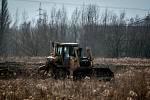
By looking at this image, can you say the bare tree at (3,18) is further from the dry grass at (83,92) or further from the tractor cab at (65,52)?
the dry grass at (83,92)

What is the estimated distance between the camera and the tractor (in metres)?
16.5

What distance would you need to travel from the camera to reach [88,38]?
66.4 m

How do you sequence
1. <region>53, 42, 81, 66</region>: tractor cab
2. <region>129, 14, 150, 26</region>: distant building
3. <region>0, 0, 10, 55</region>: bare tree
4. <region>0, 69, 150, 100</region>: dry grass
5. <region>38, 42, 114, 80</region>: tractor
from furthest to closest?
1. <region>129, 14, 150, 26</region>: distant building
2. <region>0, 0, 10, 55</region>: bare tree
3. <region>53, 42, 81, 66</region>: tractor cab
4. <region>38, 42, 114, 80</region>: tractor
5. <region>0, 69, 150, 100</region>: dry grass

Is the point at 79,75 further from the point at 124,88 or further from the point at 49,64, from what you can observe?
the point at 124,88

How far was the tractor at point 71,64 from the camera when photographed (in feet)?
54.3

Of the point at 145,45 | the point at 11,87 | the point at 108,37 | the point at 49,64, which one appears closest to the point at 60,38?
the point at 108,37

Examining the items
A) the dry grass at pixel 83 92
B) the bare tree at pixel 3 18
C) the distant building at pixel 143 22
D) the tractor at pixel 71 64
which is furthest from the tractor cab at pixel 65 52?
the distant building at pixel 143 22

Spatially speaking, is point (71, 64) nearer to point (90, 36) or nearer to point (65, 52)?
point (65, 52)

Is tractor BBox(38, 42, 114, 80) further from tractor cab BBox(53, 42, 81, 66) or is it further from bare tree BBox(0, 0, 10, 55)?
bare tree BBox(0, 0, 10, 55)

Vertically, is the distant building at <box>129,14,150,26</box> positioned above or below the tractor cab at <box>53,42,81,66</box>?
above

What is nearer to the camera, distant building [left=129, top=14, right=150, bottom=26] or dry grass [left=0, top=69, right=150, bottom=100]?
dry grass [left=0, top=69, right=150, bottom=100]

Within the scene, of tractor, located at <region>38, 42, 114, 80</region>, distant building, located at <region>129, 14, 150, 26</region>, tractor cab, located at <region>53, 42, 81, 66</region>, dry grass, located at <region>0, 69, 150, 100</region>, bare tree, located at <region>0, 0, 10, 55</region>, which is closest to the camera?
dry grass, located at <region>0, 69, 150, 100</region>

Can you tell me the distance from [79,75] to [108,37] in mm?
50578

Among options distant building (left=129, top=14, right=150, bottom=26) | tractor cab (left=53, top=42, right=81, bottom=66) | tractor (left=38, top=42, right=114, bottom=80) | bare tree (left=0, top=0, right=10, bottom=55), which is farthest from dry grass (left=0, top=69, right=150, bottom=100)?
distant building (left=129, top=14, right=150, bottom=26)
